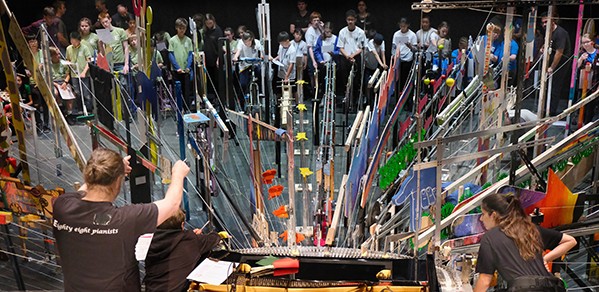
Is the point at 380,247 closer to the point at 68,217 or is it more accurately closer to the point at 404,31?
the point at 68,217

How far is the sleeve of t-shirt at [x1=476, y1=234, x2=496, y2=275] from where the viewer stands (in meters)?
2.51

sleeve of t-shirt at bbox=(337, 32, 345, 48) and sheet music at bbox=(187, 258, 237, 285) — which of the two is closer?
sheet music at bbox=(187, 258, 237, 285)

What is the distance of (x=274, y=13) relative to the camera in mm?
9625

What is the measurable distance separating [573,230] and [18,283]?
2.92 meters

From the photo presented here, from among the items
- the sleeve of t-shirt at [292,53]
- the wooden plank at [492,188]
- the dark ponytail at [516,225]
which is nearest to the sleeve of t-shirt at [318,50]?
the sleeve of t-shirt at [292,53]

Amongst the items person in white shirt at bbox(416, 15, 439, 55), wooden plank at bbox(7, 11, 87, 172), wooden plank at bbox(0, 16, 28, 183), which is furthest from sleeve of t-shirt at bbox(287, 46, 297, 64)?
wooden plank at bbox(7, 11, 87, 172)

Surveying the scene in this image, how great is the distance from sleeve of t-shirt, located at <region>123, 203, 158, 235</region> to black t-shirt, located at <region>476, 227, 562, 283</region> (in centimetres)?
129

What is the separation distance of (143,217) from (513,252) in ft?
4.68

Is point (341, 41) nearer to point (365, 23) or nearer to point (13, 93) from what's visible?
point (365, 23)

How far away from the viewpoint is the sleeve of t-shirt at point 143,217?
218cm

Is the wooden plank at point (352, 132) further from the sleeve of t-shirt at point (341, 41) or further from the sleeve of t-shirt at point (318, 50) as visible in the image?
the sleeve of t-shirt at point (318, 50)

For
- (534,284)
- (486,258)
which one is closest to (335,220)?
(486,258)

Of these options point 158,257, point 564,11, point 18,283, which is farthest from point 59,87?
point 564,11

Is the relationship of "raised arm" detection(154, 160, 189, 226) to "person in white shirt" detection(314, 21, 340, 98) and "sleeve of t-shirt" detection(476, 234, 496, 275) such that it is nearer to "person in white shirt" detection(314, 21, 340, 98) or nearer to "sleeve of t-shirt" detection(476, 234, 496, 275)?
"sleeve of t-shirt" detection(476, 234, 496, 275)
